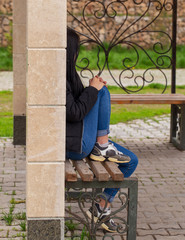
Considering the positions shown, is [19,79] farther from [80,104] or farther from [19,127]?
[80,104]

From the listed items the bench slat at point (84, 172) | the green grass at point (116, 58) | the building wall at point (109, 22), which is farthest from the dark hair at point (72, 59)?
the building wall at point (109, 22)

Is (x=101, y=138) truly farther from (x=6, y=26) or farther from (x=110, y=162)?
(x=6, y=26)

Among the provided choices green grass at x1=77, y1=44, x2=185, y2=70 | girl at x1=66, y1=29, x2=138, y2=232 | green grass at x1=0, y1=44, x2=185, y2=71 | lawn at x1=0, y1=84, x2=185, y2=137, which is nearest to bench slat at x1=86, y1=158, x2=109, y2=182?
girl at x1=66, y1=29, x2=138, y2=232

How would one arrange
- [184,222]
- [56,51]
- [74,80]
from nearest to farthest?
[56,51]
[74,80]
[184,222]

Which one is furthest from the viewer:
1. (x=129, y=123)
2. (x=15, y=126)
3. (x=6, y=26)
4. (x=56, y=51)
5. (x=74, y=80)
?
(x=6, y=26)

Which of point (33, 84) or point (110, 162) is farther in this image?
point (110, 162)

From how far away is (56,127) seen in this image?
3451 mm

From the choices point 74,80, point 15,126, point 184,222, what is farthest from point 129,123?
point 74,80

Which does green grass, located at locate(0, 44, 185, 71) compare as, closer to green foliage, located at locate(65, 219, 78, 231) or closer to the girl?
green foliage, located at locate(65, 219, 78, 231)

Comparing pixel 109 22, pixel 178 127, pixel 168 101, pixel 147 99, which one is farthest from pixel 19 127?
pixel 109 22

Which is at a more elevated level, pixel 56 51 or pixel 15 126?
pixel 56 51

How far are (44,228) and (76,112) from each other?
2.64ft

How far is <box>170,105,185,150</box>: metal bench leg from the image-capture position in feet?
23.9

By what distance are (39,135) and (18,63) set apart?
13.4 ft
